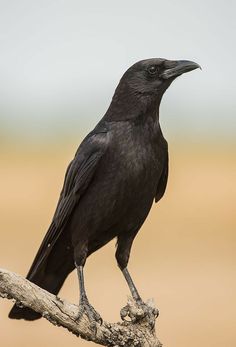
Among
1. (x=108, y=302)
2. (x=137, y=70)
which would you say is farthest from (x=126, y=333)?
(x=108, y=302)

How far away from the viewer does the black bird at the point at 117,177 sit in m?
8.62

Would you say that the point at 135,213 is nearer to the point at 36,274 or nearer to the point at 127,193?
the point at 127,193

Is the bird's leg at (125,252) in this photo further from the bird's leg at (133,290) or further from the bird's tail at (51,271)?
the bird's tail at (51,271)

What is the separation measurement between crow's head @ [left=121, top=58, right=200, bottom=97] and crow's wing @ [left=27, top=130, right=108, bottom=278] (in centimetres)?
52

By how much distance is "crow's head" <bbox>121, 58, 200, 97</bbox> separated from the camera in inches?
350

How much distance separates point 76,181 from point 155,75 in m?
1.12

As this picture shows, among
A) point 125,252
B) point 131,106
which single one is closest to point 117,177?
point 131,106

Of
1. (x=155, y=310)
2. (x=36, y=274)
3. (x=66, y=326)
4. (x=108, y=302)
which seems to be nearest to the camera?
(x=66, y=326)

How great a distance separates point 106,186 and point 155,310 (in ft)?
3.58

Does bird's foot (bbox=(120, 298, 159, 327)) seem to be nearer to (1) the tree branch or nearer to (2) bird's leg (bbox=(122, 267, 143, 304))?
(1) the tree branch

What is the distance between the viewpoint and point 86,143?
883cm

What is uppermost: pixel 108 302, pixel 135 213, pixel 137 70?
pixel 137 70

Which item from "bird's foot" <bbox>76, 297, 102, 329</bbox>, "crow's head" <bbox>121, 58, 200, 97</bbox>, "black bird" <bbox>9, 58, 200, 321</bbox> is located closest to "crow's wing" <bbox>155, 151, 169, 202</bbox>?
"black bird" <bbox>9, 58, 200, 321</bbox>

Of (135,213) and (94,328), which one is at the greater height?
(135,213)
